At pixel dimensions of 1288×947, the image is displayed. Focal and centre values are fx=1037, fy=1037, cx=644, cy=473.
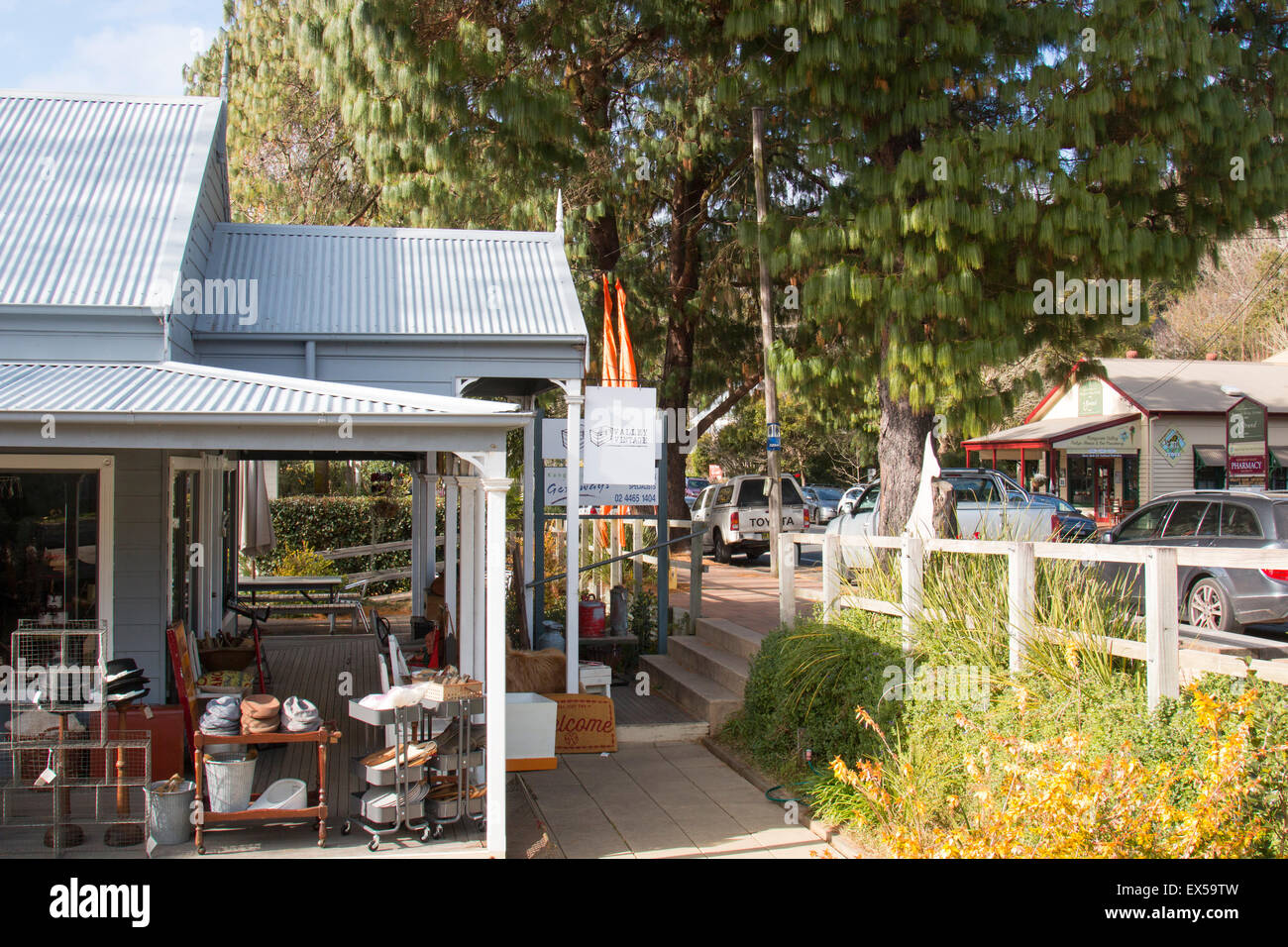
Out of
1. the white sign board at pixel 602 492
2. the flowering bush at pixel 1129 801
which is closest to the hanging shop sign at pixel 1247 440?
the white sign board at pixel 602 492

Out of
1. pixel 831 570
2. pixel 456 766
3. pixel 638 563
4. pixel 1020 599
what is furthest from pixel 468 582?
pixel 1020 599

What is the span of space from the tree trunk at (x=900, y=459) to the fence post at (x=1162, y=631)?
582 cm

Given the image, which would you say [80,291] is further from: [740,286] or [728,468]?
[728,468]

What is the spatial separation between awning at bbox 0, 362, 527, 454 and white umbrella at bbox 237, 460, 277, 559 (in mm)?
7581

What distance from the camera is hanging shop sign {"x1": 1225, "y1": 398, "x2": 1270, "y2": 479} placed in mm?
25000

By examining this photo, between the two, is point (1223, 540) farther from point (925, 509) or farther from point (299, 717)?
point (299, 717)

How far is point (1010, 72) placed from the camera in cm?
1094

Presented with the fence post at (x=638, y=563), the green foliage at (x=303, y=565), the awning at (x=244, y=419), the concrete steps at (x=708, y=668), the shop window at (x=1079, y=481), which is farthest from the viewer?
the shop window at (x=1079, y=481)

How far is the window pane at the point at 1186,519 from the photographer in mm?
10844

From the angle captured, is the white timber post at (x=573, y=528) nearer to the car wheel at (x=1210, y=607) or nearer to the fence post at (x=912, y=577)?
the fence post at (x=912, y=577)

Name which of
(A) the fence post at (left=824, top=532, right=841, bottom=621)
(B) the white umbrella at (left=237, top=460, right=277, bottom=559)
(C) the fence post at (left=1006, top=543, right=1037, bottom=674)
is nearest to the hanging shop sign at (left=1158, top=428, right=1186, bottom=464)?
(A) the fence post at (left=824, top=532, right=841, bottom=621)

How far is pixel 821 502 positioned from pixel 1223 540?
23.2 meters

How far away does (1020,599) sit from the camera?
5.87 metres

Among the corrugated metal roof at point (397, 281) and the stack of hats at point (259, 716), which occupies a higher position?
the corrugated metal roof at point (397, 281)
